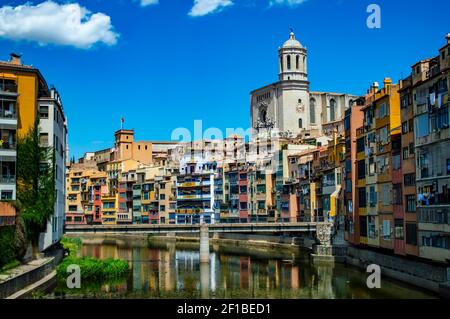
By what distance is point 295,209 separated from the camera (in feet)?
257

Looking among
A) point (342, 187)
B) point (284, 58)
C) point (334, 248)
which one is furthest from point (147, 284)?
point (284, 58)

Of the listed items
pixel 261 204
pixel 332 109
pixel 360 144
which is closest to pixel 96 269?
pixel 360 144

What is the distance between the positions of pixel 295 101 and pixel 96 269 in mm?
101803

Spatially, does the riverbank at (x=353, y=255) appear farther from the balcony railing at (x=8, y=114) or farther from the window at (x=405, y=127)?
the balcony railing at (x=8, y=114)

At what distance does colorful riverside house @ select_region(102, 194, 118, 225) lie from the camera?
11394 centimetres

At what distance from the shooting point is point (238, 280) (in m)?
46.6

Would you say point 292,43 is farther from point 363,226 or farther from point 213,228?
point 363,226

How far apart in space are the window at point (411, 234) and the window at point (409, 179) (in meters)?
Answer: 2.68

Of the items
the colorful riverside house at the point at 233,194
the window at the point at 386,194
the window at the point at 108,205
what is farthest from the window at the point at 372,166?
the window at the point at 108,205

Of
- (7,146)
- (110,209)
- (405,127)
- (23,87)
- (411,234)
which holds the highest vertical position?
(23,87)

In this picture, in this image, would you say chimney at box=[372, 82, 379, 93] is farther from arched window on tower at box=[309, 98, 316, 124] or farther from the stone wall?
arched window on tower at box=[309, 98, 316, 124]

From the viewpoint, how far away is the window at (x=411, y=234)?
39.9 metres
